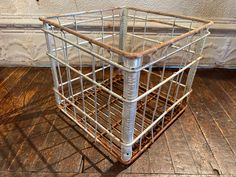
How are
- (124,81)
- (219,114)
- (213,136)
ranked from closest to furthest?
(124,81) < (213,136) < (219,114)

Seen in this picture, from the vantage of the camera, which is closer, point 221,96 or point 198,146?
point 198,146

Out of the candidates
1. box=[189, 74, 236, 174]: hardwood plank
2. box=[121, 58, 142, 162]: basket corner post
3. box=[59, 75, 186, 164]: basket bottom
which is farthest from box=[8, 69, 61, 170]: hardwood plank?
box=[189, 74, 236, 174]: hardwood plank

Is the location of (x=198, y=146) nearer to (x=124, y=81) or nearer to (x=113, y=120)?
(x=113, y=120)

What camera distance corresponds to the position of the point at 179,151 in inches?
33.2

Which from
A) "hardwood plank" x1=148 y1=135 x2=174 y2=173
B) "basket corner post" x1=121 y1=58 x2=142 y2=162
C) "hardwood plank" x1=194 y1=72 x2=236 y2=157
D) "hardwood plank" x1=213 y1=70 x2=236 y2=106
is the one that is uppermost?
"basket corner post" x1=121 y1=58 x2=142 y2=162

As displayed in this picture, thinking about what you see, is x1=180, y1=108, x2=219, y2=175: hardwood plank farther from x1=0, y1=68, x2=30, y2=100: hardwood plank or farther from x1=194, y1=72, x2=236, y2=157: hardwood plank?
x1=0, y1=68, x2=30, y2=100: hardwood plank

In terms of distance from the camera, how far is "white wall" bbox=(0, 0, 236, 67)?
4.27 ft

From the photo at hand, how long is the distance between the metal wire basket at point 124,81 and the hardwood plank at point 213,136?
0.08 meters

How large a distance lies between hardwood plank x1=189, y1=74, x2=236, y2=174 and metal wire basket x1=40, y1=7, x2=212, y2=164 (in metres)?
0.08

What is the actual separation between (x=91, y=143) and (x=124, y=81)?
39cm

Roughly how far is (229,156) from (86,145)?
59cm

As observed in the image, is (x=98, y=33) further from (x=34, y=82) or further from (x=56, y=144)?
(x=56, y=144)

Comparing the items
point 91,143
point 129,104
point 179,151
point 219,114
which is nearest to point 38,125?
point 91,143

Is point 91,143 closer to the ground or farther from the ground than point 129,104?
closer to the ground
